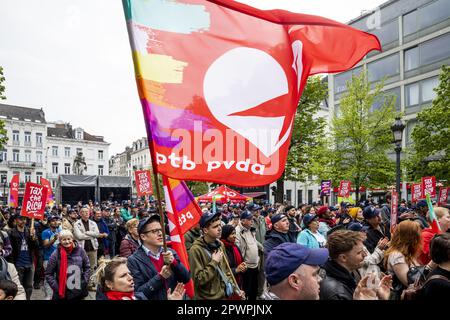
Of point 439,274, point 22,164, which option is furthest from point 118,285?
point 22,164

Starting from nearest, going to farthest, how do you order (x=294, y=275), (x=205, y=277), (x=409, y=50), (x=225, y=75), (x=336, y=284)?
1. (x=294, y=275)
2. (x=336, y=284)
3. (x=225, y=75)
4. (x=205, y=277)
5. (x=409, y=50)

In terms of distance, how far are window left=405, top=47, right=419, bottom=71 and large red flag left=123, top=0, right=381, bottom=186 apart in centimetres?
3924

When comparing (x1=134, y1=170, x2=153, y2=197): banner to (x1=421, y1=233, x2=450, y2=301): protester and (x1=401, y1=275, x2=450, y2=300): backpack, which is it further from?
(x1=421, y1=233, x2=450, y2=301): protester

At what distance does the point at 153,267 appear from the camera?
432 cm

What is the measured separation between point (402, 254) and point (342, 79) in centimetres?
4373

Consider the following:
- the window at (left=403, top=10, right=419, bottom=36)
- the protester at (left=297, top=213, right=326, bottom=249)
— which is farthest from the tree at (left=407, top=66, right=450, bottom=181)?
the window at (left=403, top=10, right=419, bottom=36)

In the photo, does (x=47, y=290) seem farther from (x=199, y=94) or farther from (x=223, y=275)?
(x=199, y=94)

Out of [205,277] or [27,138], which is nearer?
[205,277]

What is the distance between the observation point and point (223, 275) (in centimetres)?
502

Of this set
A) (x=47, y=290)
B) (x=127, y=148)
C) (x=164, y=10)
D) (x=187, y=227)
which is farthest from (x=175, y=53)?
(x=127, y=148)

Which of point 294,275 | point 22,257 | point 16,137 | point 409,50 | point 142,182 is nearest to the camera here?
point 294,275

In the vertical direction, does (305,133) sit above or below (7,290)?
above

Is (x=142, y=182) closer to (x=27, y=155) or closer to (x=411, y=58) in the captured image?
(x=411, y=58)

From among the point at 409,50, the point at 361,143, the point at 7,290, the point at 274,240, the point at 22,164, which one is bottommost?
the point at 274,240
